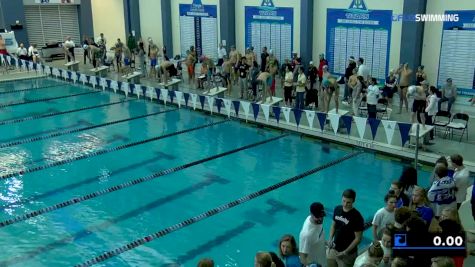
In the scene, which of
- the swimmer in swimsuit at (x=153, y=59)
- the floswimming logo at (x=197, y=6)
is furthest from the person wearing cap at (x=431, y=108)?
the floswimming logo at (x=197, y=6)

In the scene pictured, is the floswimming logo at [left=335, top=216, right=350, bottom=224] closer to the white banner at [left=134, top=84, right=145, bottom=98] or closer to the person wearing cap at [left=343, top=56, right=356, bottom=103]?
the person wearing cap at [left=343, top=56, right=356, bottom=103]

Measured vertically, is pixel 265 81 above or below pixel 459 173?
above

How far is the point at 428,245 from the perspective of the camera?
11.1 ft

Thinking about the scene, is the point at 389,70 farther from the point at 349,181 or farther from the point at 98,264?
the point at 98,264

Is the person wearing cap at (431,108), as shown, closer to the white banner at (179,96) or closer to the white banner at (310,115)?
the white banner at (310,115)

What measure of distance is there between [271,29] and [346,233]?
44.0 feet

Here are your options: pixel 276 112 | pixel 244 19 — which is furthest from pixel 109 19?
pixel 276 112

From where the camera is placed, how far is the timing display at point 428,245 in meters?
3.33

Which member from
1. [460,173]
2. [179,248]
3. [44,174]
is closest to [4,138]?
[44,174]

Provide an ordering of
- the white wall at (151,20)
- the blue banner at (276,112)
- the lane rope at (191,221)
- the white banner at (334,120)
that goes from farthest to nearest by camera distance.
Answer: the white wall at (151,20) < the blue banner at (276,112) < the white banner at (334,120) < the lane rope at (191,221)

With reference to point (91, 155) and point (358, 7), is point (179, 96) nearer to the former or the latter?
point (91, 155)

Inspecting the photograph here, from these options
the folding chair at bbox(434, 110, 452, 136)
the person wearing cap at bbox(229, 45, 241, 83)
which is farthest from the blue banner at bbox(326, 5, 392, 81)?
the folding chair at bbox(434, 110, 452, 136)

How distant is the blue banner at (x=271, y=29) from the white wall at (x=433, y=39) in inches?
188

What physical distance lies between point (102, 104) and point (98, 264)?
9758 millimetres
